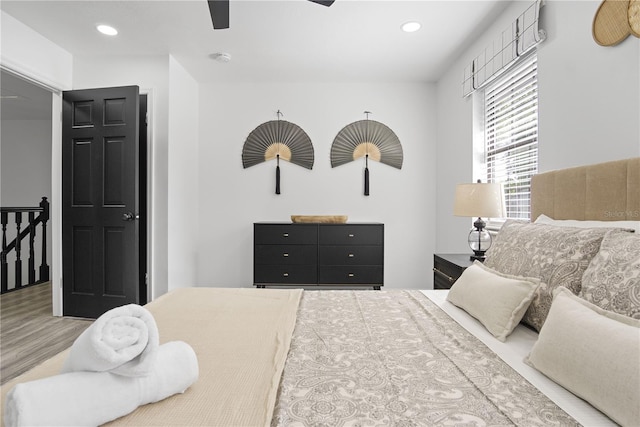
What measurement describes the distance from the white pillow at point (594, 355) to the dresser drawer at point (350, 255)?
2708 mm

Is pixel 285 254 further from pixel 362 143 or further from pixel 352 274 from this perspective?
pixel 362 143

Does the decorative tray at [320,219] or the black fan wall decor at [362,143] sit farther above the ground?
the black fan wall decor at [362,143]

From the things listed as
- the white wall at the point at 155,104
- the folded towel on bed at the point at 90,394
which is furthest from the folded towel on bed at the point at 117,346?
the white wall at the point at 155,104

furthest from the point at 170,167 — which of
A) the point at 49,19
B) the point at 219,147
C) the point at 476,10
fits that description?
the point at 476,10

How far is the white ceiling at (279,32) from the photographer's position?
256 centimetres

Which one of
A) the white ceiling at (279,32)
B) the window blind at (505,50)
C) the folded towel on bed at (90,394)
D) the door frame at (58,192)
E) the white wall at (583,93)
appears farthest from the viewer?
the door frame at (58,192)

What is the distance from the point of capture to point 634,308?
0.90 meters

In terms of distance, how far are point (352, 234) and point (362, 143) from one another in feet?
3.84

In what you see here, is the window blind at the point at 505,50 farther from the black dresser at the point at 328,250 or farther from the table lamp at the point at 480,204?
the black dresser at the point at 328,250

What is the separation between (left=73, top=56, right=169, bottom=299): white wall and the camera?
11.0 feet

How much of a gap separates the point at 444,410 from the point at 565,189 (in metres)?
1.50

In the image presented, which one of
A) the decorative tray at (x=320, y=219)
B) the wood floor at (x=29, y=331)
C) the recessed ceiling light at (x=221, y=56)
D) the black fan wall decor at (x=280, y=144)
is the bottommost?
the wood floor at (x=29, y=331)

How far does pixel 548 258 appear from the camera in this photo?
4.26 ft

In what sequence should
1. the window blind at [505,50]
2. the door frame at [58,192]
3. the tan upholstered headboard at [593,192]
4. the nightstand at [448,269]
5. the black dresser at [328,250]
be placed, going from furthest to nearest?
the black dresser at [328,250] → the door frame at [58,192] → the nightstand at [448,269] → the window blind at [505,50] → the tan upholstered headboard at [593,192]
